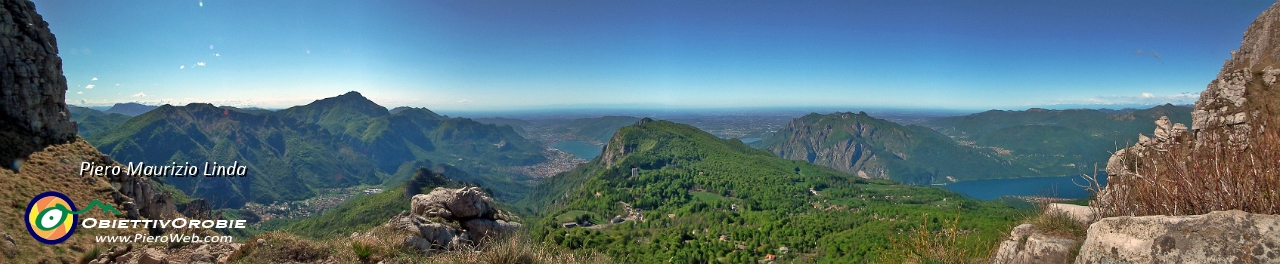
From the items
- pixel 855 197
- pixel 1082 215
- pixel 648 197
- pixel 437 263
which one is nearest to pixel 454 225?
pixel 437 263

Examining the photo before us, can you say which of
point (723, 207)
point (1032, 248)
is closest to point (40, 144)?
point (1032, 248)

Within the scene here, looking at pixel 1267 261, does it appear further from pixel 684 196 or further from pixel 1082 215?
pixel 684 196

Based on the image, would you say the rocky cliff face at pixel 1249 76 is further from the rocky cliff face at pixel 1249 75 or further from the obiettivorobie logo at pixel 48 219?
the obiettivorobie logo at pixel 48 219

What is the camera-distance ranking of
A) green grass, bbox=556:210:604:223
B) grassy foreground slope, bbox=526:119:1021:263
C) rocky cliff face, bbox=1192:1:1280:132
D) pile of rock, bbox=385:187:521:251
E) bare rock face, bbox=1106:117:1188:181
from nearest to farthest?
bare rock face, bbox=1106:117:1188:181
pile of rock, bbox=385:187:521:251
rocky cliff face, bbox=1192:1:1280:132
grassy foreground slope, bbox=526:119:1021:263
green grass, bbox=556:210:604:223

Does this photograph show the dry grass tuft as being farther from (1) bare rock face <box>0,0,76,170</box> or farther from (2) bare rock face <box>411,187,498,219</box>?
(1) bare rock face <box>0,0,76,170</box>

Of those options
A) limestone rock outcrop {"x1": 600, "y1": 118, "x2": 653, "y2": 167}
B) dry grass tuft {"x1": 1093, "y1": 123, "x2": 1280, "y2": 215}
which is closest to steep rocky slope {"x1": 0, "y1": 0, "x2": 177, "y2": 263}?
dry grass tuft {"x1": 1093, "y1": 123, "x2": 1280, "y2": 215}
